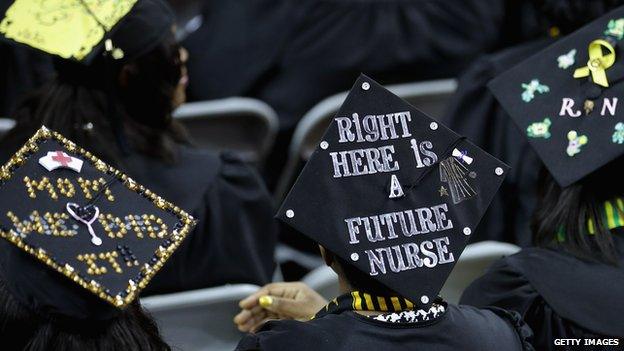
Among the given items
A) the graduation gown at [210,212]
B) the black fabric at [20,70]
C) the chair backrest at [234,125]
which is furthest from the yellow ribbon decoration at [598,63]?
the black fabric at [20,70]

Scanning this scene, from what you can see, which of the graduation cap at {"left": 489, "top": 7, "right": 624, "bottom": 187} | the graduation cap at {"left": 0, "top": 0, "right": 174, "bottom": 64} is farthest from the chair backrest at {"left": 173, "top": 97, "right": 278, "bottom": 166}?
the graduation cap at {"left": 489, "top": 7, "right": 624, "bottom": 187}

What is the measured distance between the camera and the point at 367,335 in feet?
6.75

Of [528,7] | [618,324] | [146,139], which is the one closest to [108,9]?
[146,139]

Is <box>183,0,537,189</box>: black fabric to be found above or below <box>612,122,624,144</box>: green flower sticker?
below

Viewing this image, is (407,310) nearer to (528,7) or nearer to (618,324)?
(618,324)

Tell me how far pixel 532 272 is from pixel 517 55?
1.22m

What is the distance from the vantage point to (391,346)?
6.72 feet

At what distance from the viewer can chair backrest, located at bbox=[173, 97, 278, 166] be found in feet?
12.1

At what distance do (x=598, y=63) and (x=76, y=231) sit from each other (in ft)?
4.05

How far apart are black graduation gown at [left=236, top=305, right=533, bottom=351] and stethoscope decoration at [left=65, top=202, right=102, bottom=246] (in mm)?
334

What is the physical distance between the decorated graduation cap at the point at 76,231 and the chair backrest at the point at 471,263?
1045 mm

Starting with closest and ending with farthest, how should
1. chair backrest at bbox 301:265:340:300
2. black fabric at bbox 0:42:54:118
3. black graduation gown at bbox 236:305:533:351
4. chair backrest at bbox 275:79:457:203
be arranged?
black graduation gown at bbox 236:305:533:351
chair backrest at bbox 301:265:340:300
chair backrest at bbox 275:79:457:203
black fabric at bbox 0:42:54:118

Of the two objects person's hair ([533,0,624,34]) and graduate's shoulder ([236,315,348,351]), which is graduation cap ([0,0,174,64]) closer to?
graduate's shoulder ([236,315,348,351])

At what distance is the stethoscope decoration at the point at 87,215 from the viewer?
1.97 metres
